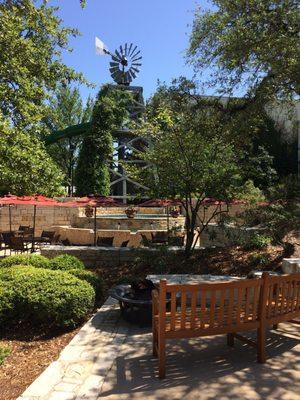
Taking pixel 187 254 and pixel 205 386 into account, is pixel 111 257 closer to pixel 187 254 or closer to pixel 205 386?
pixel 187 254

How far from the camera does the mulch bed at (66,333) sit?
461 centimetres

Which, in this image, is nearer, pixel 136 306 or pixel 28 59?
pixel 136 306

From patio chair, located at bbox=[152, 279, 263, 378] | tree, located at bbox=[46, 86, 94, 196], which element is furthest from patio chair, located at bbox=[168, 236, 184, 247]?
tree, located at bbox=[46, 86, 94, 196]

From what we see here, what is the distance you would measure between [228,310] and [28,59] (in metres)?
5.43

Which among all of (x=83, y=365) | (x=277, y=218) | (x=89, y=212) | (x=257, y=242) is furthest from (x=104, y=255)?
(x=89, y=212)

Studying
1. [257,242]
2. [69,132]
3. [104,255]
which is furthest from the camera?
[69,132]

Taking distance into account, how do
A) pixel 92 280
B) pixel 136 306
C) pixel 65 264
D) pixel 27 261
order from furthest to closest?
pixel 65 264, pixel 27 261, pixel 92 280, pixel 136 306

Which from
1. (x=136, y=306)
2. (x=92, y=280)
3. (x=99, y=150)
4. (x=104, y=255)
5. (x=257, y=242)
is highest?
(x=99, y=150)

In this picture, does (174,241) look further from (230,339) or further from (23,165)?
(230,339)

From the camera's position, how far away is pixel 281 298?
4891 millimetres

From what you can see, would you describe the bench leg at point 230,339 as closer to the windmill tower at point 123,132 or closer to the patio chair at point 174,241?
the patio chair at point 174,241

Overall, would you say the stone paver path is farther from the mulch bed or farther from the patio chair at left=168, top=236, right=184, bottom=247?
the patio chair at left=168, top=236, right=184, bottom=247

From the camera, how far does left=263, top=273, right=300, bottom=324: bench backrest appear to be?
4.64 metres

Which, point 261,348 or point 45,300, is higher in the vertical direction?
point 45,300
